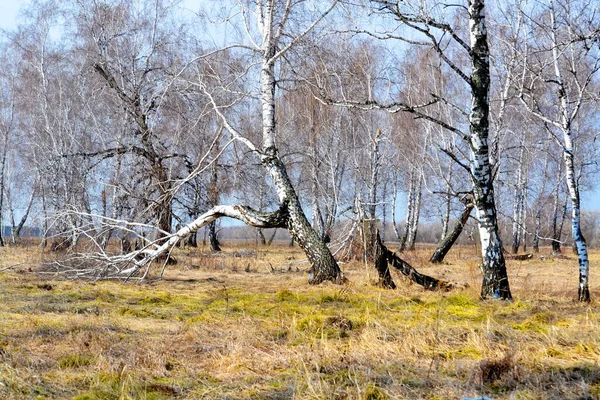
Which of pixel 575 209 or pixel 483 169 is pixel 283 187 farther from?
pixel 575 209

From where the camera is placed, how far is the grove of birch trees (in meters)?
8.22

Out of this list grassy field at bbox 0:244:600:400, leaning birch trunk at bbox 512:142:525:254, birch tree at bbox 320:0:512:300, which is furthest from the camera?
leaning birch trunk at bbox 512:142:525:254

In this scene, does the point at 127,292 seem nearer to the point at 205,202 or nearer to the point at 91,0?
the point at 205,202

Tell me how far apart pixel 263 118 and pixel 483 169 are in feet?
13.5

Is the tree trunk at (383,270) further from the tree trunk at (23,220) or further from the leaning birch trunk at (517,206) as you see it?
the tree trunk at (23,220)

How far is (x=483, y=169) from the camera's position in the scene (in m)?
7.14

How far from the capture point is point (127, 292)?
8203 mm

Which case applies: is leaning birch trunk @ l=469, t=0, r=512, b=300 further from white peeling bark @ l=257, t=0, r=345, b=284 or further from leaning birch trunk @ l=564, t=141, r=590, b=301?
white peeling bark @ l=257, t=0, r=345, b=284

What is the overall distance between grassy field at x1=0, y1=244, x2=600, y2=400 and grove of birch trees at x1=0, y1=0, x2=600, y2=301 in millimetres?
1857

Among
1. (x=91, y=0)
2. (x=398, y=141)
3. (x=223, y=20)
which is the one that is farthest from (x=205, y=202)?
(x=398, y=141)

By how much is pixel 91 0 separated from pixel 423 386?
1414cm

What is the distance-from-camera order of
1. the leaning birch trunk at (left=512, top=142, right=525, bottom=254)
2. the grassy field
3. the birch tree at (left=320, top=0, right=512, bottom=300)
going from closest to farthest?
the grassy field → the birch tree at (left=320, top=0, right=512, bottom=300) → the leaning birch trunk at (left=512, top=142, right=525, bottom=254)

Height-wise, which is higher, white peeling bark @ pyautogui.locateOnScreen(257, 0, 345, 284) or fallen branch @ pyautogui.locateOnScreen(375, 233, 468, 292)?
white peeling bark @ pyautogui.locateOnScreen(257, 0, 345, 284)

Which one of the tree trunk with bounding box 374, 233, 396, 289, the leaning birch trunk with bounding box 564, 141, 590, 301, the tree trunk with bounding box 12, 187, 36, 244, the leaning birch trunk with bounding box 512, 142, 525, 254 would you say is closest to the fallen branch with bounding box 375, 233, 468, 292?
the tree trunk with bounding box 374, 233, 396, 289
